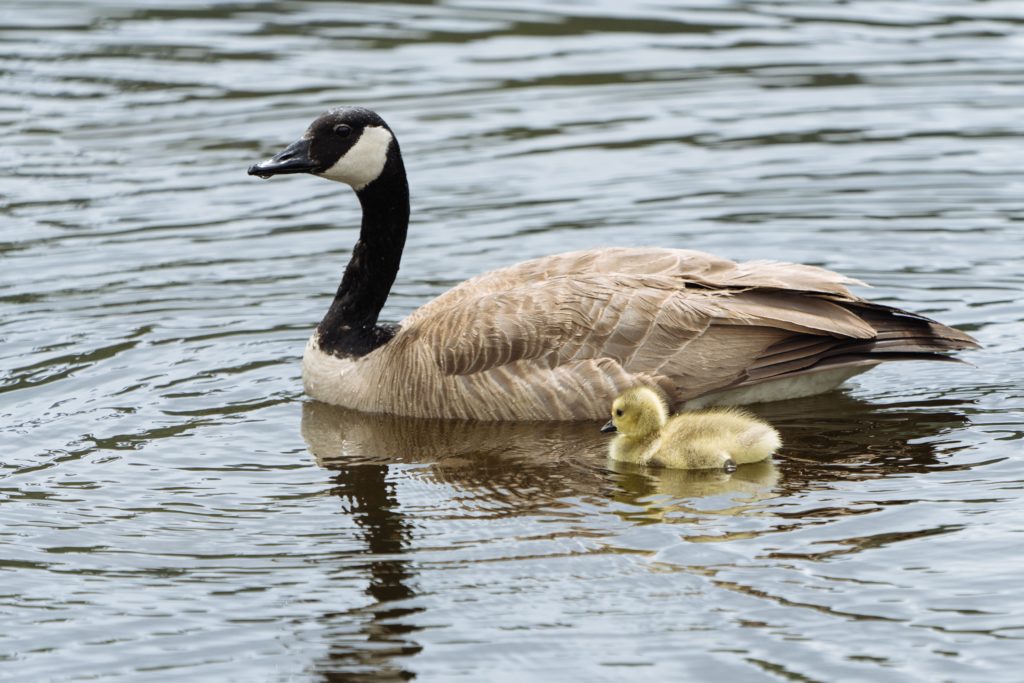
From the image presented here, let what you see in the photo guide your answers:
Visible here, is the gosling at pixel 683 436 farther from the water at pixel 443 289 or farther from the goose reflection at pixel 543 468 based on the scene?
the water at pixel 443 289

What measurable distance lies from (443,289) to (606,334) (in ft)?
10.8

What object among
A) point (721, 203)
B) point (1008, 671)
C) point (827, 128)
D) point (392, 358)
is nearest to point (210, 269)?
point (392, 358)

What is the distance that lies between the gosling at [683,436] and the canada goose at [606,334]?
629 millimetres

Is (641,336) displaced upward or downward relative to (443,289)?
upward

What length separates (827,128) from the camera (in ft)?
58.2

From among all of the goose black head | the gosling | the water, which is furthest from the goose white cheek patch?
the gosling

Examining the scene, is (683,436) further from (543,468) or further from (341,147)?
(341,147)

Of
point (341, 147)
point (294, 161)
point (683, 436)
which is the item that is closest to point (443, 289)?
point (341, 147)

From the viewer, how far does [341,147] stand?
11.5m

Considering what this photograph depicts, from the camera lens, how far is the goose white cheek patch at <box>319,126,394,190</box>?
1149 centimetres

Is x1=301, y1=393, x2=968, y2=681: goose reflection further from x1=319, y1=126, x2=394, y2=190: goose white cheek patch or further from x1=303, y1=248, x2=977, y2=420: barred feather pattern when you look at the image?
x1=319, y1=126, x2=394, y2=190: goose white cheek patch

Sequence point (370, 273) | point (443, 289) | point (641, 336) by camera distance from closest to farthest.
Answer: point (641, 336) → point (370, 273) → point (443, 289)

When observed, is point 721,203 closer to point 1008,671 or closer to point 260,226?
point 260,226

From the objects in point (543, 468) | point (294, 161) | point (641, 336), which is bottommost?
point (543, 468)
